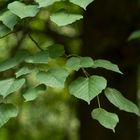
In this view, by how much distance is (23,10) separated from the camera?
1611 mm

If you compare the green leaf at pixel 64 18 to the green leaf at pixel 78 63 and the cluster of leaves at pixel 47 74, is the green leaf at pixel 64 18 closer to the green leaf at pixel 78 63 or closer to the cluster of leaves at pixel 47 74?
the cluster of leaves at pixel 47 74

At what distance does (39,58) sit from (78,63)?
0.44 ft

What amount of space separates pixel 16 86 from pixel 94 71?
191cm

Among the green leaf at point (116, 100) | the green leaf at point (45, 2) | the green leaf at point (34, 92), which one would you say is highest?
the green leaf at point (45, 2)

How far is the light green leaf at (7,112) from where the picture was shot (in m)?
1.60

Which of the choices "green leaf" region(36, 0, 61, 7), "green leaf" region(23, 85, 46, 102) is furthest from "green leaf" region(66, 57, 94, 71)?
"green leaf" region(36, 0, 61, 7)

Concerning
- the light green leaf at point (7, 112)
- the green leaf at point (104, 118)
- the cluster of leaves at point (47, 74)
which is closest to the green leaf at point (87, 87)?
the cluster of leaves at point (47, 74)

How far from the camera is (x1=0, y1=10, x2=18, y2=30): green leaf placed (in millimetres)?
1624

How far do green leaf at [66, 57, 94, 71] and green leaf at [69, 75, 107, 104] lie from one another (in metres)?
0.05

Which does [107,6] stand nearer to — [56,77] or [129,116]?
[129,116]

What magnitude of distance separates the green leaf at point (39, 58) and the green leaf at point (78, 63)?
0.27ft

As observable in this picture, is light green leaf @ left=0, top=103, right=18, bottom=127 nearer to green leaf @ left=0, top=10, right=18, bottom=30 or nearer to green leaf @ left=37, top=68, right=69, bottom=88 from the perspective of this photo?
green leaf @ left=37, top=68, right=69, bottom=88

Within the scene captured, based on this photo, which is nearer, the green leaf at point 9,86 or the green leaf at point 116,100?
the green leaf at point 9,86

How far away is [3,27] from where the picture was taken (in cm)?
171
